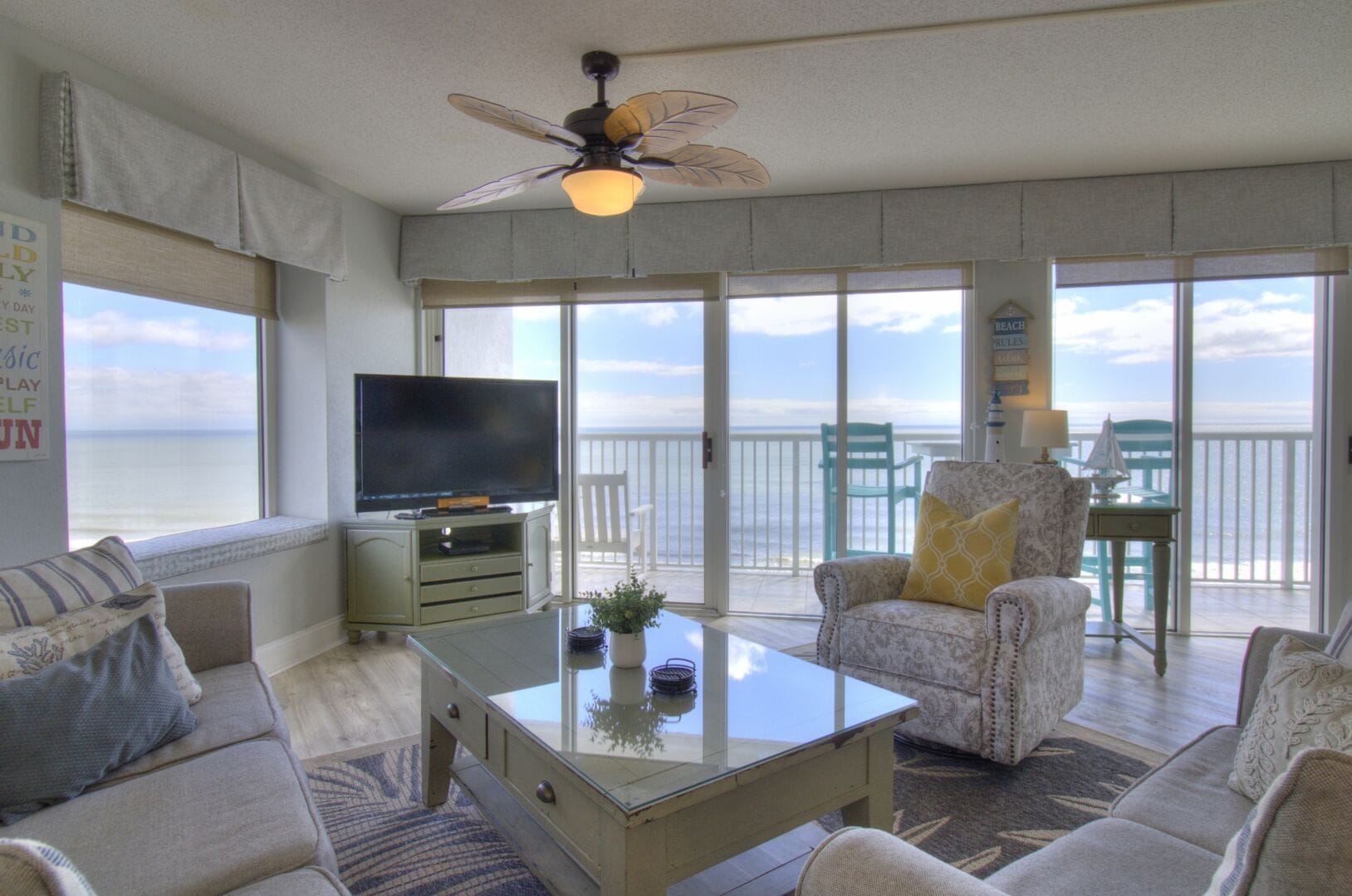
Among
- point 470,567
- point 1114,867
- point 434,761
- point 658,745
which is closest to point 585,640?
point 434,761

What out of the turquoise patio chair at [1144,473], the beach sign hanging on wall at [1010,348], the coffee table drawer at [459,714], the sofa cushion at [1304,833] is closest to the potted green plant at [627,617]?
the coffee table drawer at [459,714]

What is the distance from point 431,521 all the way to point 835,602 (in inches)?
81.7

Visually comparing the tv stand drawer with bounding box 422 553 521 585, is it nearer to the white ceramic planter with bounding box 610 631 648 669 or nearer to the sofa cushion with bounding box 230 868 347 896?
the white ceramic planter with bounding box 610 631 648 669

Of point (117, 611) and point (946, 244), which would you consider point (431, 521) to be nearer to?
point (117, 611)

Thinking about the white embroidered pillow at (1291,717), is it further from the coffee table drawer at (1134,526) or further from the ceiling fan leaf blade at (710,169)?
the coffee table drawer at (1134,526)

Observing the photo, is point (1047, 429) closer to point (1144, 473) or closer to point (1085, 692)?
point (1144, 473)

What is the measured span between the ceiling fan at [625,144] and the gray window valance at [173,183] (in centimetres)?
123

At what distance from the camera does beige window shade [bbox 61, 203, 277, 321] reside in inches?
105

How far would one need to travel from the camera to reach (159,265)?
2.99 meters

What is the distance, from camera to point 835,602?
8.64 ft

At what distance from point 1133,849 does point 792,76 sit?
2434 millimetres

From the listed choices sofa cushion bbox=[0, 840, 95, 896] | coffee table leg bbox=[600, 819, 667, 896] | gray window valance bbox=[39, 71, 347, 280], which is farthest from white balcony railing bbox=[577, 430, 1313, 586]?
sofa cushion bbox=[0, 840, 95, 896]

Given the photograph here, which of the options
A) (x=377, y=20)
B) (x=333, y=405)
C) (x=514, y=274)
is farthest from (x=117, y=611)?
(x=514, y=274)

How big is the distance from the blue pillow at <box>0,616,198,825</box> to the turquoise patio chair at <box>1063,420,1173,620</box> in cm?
396
